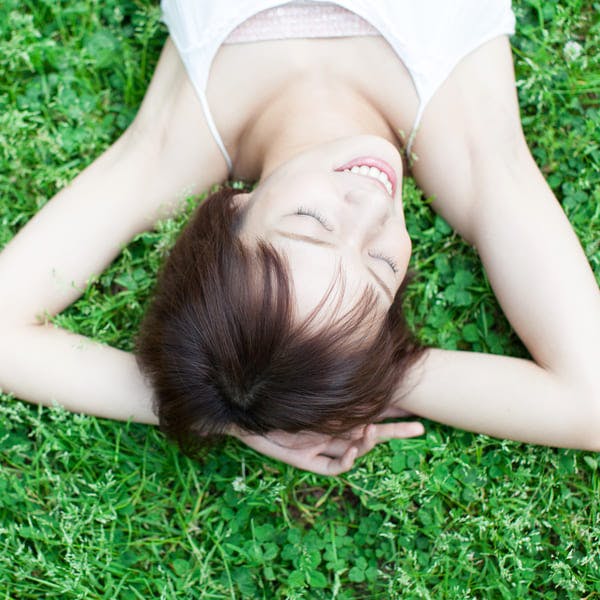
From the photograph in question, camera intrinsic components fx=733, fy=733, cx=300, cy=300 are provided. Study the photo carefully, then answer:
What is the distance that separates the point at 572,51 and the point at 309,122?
145cm

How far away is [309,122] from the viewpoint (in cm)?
286

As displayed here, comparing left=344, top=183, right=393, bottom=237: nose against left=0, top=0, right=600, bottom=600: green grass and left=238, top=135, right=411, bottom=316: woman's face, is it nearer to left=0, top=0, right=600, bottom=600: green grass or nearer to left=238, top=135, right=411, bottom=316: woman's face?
left=238, top=135, right=411, bottom=316: woman's face

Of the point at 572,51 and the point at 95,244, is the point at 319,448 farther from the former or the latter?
the point at 572,51

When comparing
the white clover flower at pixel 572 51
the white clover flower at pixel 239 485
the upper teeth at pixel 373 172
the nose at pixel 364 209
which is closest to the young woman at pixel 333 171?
the upper teeth at pixel 373 172

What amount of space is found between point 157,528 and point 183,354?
3.54 ft

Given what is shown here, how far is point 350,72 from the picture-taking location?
3.01 meters

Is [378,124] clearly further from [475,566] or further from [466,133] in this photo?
[475,566]

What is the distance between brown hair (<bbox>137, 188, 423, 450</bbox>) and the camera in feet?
7.63

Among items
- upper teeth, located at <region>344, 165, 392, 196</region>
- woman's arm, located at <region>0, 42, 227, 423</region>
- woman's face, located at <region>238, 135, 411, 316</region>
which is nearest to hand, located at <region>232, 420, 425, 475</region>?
woman's arm, located at <region>0, 42, 227, 423</region>

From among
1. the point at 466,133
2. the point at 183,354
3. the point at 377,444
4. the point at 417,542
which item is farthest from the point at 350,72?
the point at 417,542

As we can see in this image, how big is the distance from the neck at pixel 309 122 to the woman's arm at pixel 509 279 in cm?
27

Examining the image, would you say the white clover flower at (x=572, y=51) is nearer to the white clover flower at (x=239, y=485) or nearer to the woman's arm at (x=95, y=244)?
the woman's arm at (x=95, y=244)

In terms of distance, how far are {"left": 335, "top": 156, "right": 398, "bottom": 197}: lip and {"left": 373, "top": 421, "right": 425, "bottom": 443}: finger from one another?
1007 millimetres

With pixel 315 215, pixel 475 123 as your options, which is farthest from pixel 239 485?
pixel 475 123
